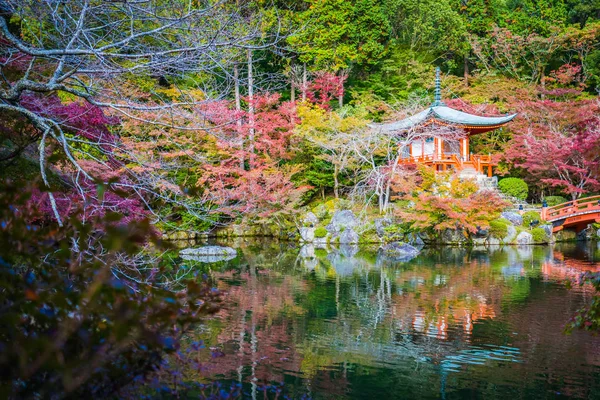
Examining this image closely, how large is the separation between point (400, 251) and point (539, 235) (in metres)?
4.68

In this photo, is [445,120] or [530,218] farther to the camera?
[445,120]

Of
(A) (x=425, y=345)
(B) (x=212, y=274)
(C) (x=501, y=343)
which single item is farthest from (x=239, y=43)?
(B) (x=212, y=274)

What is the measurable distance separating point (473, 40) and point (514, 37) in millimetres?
1719

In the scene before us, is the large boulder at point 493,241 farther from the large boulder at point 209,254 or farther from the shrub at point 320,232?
the large boulder at point 209,254

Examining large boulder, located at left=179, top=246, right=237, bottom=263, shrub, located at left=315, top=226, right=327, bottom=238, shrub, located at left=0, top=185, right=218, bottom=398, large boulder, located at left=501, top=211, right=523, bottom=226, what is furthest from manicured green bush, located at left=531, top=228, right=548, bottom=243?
shrub, located at left=0, top=185, right=218, bottom=398

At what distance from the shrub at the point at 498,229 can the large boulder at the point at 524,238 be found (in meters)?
0.44

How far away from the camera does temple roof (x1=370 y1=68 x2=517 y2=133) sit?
16922 millimetres

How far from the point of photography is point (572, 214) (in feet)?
51.0

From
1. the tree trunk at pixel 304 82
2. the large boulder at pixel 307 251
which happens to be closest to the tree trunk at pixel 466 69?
the tree trunk at pixel 304 82

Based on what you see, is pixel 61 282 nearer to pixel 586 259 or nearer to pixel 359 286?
pixel 359 286

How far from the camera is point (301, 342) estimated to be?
5.71 m

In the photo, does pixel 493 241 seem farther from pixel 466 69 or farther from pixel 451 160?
pixel 466 69

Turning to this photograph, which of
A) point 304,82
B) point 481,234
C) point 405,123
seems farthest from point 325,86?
point 481,234

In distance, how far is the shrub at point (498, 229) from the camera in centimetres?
1516
